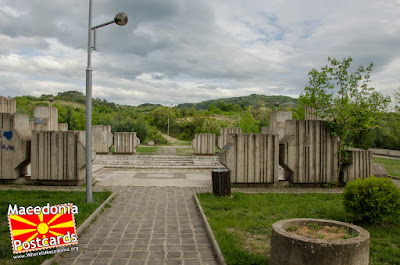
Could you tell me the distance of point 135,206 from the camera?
7855 mm

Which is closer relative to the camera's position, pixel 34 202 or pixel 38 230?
pixel 38 230

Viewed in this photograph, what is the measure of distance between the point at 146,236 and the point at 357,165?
9.03 metres

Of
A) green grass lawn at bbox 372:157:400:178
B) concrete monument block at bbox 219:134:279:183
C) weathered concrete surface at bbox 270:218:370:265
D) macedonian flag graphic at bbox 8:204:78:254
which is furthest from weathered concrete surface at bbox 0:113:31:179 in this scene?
green grass lawn at bbox 372:157:400:178

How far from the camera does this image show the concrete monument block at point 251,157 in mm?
10703

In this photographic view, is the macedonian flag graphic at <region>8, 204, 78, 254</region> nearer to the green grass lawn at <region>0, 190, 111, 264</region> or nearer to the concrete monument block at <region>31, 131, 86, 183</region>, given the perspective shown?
the green grass lawn at <region>0, 190, 111, 264</region>

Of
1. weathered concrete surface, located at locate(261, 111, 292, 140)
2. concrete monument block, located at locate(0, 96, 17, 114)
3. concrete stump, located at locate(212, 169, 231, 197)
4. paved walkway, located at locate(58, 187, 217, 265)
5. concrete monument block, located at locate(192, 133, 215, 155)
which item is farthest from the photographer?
weathered concrete surface, located at locate(261, 111, 292, 140)

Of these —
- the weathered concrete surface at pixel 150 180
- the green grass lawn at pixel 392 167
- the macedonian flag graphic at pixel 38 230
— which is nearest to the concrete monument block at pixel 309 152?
the weathered concrete surface at pixel 150 180

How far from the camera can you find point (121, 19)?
7668mm

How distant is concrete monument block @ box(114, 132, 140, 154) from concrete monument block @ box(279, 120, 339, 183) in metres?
12.2

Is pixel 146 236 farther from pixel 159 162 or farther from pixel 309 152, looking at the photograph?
pixel 159 162

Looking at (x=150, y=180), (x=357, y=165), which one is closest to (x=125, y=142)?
(x=150, y=180)

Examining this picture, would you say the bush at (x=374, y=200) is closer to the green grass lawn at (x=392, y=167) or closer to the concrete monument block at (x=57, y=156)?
the concrete monument block at (x=57, y=156)

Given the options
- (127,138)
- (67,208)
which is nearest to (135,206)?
(67,208)

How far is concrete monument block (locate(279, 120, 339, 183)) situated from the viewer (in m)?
11.0
